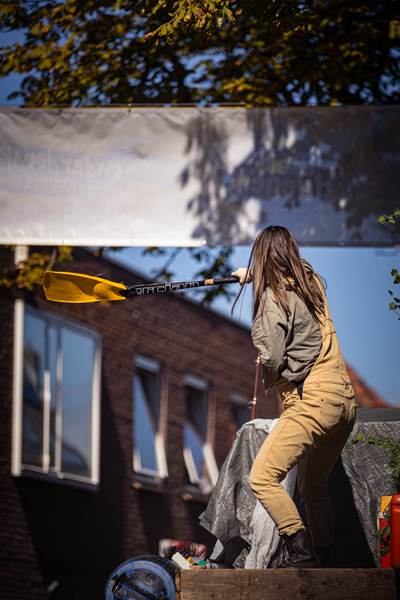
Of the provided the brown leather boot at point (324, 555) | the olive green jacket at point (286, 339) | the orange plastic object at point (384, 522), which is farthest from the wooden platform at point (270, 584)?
the olive green jacket at point (286, 339)

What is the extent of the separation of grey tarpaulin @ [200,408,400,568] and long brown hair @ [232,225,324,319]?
1.21 m

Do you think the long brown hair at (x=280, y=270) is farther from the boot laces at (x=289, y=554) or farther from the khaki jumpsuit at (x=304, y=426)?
the boot laces at (x=289, y=554)

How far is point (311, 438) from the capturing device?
371 cm

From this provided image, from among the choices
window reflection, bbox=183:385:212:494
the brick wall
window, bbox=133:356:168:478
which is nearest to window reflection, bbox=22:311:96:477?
the brick wall

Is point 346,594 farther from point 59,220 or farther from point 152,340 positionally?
point 152,340

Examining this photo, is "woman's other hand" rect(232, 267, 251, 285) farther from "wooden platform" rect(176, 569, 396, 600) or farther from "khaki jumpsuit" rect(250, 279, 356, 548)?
"wooden platform" rect(176, 569, 396, 600)

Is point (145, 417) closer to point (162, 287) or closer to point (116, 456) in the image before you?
point (116, 456)

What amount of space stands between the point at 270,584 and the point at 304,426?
0.77 m

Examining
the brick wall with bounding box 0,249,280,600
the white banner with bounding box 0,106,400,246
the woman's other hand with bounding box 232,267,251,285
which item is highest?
the white banner with bounding box 0,106,400,246

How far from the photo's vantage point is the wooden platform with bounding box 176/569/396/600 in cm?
332

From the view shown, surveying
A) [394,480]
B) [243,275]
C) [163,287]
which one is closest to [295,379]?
[243,275]

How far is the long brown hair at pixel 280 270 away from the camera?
3.91 meters

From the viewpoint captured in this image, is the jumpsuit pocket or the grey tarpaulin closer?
the jumpsuit pocket

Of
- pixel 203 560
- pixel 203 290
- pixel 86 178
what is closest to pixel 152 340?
pixel 203 290
